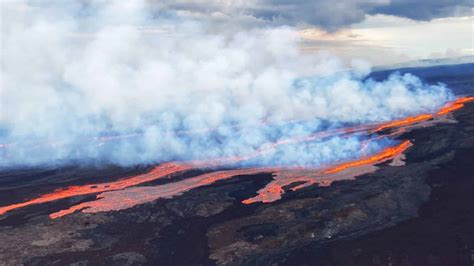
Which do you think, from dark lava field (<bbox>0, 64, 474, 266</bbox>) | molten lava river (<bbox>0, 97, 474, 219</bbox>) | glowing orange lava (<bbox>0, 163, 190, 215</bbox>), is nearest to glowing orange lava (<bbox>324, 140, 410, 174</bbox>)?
molten lava river (<bbox>0, 97, 474, 219</bbox>)

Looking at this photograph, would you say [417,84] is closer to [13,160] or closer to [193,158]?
[193,158]

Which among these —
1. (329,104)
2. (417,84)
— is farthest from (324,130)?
(417,84)

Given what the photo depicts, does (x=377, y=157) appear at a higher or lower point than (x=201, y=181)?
lower

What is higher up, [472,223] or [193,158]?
[193,158]

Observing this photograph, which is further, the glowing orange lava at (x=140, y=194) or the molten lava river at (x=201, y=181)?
the molten lava river at (x=201, y=181)

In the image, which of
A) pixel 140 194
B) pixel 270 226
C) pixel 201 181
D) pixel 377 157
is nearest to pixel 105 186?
pixel 140 194

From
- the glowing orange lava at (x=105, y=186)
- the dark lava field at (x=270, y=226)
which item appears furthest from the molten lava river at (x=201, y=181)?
the dark lava field at (x=270, y=226)

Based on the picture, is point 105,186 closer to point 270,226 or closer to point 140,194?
point 140,194

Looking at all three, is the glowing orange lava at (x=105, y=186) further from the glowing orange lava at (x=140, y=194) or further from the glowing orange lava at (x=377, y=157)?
the glowing orange lava at (x=377, y=157)
